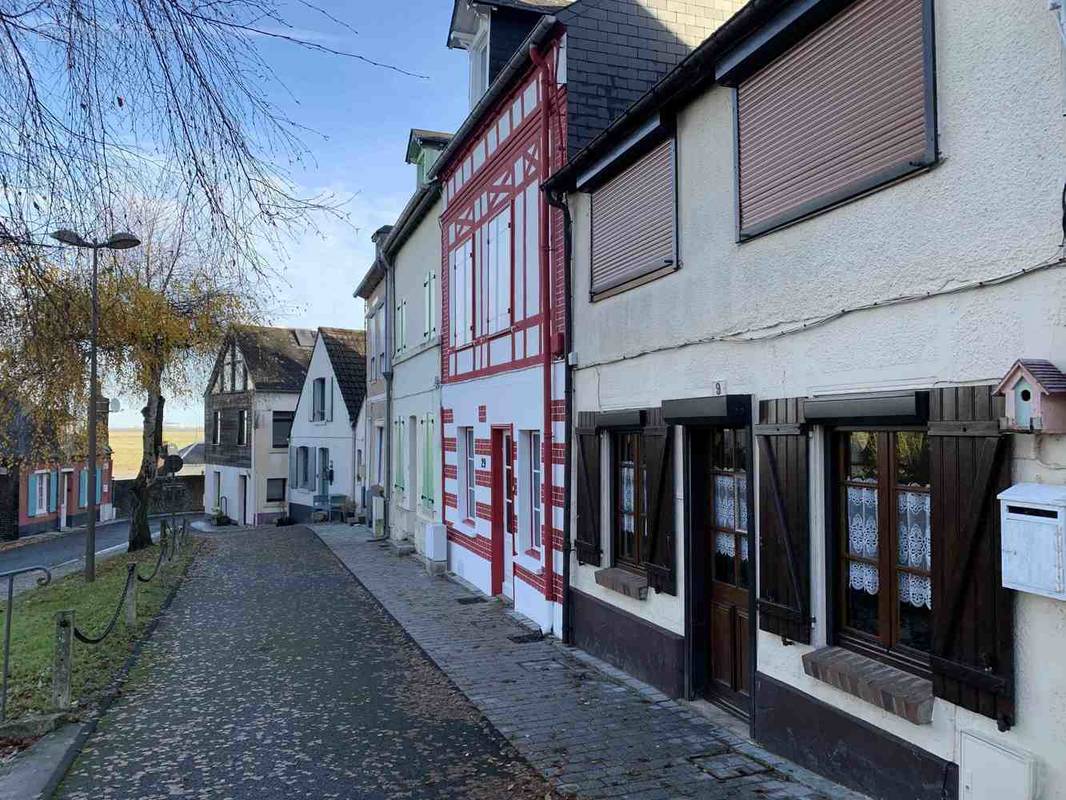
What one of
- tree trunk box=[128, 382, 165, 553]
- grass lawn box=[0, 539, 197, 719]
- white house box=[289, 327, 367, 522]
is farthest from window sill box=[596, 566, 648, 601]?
white house box=[289, 327, 367, 522]

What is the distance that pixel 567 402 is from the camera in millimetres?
8953

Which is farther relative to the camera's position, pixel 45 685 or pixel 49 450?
pixel 49 450

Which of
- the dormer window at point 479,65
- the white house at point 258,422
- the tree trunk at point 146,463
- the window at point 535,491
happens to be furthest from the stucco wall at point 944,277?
the white house at point 258,422

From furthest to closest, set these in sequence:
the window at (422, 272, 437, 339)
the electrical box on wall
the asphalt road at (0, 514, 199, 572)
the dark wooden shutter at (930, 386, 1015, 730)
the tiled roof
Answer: the asphalt road at (0, 514, 199, 572)
the window at (422, 272, 437, 339)
the dark wooden shutter at (930, 386, 1015, 730)
the electrical box on wall
the tiled roof

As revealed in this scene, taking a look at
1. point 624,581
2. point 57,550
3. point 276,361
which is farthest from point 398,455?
point 276,361

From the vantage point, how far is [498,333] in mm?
11195

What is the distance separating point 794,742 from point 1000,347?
→ 288cm

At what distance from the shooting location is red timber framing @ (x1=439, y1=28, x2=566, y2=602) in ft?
30.5

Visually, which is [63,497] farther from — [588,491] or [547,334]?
[588,491]

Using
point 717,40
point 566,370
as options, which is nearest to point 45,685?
point 566,370

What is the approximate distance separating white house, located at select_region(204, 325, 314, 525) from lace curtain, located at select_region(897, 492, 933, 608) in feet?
102

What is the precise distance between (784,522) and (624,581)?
250cm

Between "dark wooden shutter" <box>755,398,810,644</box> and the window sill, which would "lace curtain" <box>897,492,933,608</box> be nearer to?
"dark wooden shutter" <box>755,398,810,644</box>

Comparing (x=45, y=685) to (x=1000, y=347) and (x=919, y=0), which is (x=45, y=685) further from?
(x=919, y=0)
